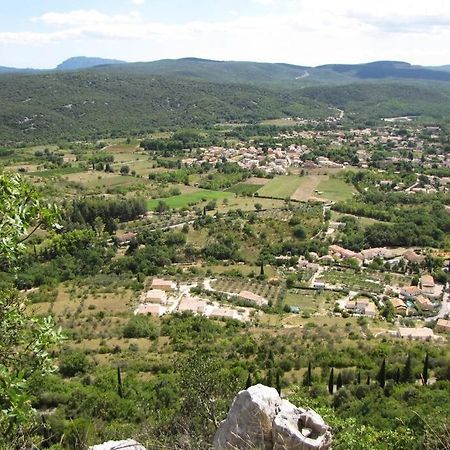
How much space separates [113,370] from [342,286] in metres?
24.2

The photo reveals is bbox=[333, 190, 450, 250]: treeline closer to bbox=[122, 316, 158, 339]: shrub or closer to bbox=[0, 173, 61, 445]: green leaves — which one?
bbox=[122, 316, 158, 339]: shrub

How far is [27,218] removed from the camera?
639 centimetres

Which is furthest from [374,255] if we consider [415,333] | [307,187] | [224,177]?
[224,177]

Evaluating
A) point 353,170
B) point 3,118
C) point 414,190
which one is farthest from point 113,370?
point 3,118

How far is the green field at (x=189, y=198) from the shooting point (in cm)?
6850

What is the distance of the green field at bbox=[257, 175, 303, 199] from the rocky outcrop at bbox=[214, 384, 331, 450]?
6276 centimetres

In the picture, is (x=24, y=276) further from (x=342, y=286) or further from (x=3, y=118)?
(x=3, y=118)

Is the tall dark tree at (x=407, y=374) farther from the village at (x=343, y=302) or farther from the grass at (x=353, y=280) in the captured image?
the grass at (x=353, y=280)

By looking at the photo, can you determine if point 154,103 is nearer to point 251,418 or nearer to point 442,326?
point 442,326

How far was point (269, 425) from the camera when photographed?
32.9 feet

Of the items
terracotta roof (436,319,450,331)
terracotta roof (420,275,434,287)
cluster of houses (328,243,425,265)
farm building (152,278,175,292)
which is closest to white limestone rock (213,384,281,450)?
terracotta roof (436,319,450,331)

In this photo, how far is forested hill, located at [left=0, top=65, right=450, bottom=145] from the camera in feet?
422

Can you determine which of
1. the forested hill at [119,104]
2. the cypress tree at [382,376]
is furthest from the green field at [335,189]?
the forested hill at [119,104]

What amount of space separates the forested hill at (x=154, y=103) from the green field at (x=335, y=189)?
6249 cm
